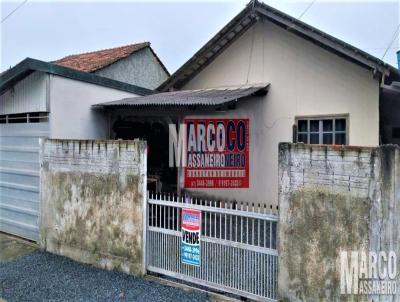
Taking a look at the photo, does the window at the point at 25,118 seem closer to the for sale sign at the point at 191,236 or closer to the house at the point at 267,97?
the house at the point at 267,97

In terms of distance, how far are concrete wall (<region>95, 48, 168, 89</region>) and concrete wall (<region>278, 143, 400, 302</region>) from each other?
37.6ft

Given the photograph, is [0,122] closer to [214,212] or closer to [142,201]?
[142,201]

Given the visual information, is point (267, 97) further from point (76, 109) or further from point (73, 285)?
point (73, 285)

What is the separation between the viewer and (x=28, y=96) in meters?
7.57

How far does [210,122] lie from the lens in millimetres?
9828

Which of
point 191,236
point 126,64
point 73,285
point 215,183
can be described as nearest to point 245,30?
point 215,183

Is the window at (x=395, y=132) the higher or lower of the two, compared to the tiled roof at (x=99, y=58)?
lower

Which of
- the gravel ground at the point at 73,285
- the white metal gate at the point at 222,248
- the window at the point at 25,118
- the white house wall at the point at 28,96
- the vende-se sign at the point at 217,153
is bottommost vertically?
the gravel ground at the point at 73,285

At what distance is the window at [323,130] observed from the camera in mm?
8031

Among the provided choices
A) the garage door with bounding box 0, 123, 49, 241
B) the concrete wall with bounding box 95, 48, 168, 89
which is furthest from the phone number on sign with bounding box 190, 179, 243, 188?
the concrete wall with bounding box 95, 48, 168, 89

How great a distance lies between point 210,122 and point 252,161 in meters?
1.82

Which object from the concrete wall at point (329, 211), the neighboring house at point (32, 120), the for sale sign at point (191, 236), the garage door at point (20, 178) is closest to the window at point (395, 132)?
the concrete wall at point (329, 211)

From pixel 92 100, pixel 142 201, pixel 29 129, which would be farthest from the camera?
pixel 92 100

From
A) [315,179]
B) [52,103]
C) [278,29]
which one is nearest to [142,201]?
[315,179]
